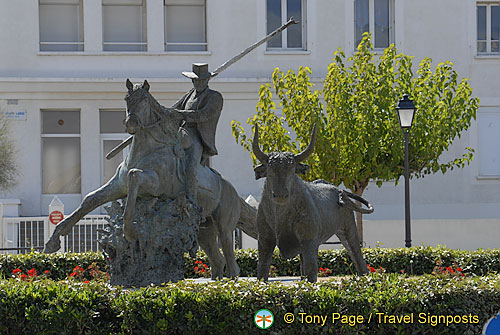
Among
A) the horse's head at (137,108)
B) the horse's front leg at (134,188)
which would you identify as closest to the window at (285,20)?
the horse's head at (137,108)

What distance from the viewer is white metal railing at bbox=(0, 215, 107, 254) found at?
22391mm

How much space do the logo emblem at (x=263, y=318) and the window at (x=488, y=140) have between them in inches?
790

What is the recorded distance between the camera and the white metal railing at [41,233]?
22391 millimetres

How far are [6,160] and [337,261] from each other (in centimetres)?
1273

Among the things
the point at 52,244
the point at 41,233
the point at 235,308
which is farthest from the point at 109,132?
the point at 235,308

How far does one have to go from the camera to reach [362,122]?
2045 centimetres

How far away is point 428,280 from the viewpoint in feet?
32.8

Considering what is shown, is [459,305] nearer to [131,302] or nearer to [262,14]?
[131,302]

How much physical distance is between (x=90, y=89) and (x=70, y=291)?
17627mm

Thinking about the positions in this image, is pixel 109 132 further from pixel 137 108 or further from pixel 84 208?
pixel 137 108

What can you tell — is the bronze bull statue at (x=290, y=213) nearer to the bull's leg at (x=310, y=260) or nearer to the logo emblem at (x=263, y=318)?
the bull's leg at (x=310, y=260)

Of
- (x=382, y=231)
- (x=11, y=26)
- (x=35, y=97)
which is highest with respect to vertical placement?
(x=11, y=26)

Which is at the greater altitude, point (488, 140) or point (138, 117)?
point (138, 117)

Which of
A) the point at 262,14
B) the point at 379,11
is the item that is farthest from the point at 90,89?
the point at 379,11
